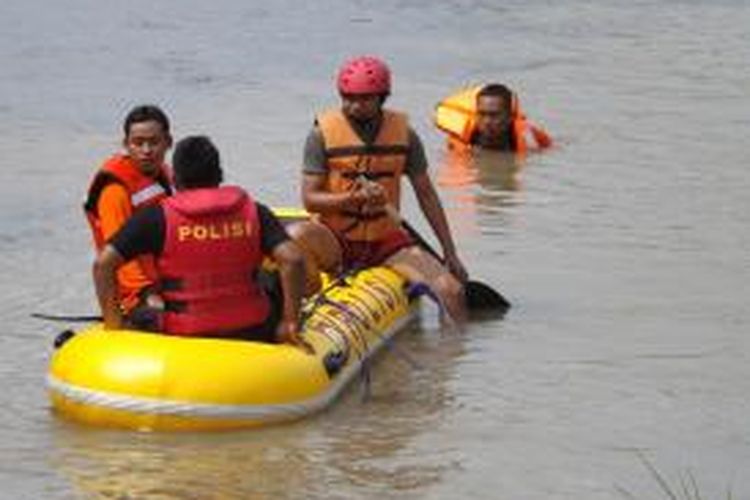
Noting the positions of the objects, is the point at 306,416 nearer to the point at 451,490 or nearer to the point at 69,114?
the point at 451,490

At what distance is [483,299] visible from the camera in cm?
1020

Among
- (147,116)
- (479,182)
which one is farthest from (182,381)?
(479,182)

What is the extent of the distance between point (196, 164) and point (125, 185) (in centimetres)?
53

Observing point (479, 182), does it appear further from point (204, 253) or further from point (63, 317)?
point (204, 253)

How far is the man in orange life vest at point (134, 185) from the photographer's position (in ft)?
27.1

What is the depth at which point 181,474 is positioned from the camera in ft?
24.3

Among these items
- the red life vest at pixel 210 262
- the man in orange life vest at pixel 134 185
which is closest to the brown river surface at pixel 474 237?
the red life vest at pixel 210 262

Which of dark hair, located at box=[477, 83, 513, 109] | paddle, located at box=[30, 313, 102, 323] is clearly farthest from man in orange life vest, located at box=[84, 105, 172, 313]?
dark hair, located at box=[477, 83, 513, 109]

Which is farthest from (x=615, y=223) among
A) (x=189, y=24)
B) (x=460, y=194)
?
(x=189, y=24)

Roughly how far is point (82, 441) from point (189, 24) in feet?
52.7

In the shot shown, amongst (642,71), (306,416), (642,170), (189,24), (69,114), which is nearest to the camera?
(306,416)

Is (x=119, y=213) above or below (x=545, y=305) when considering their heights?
above

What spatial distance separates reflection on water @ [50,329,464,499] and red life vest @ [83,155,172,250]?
90cm

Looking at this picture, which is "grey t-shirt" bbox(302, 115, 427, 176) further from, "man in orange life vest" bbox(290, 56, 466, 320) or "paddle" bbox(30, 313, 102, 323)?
"paddle" bbox(30, 313, 102, 323)
